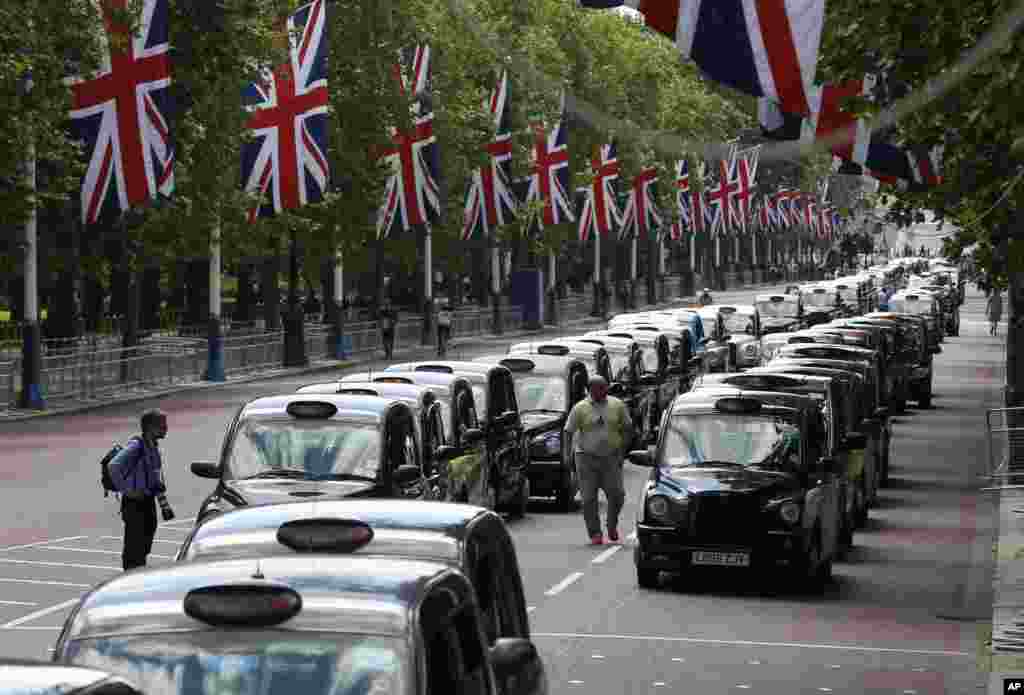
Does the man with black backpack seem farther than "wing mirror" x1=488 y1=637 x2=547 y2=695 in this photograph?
Yes

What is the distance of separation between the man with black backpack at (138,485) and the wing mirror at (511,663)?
9110 mm

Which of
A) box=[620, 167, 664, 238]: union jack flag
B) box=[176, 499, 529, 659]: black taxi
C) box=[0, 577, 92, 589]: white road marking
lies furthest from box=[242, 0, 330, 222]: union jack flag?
box=[176, 499, 529, 659]: black taxi

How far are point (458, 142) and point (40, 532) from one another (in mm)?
55363

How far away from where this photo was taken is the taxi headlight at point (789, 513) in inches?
843

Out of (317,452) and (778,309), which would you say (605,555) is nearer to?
(317,452)

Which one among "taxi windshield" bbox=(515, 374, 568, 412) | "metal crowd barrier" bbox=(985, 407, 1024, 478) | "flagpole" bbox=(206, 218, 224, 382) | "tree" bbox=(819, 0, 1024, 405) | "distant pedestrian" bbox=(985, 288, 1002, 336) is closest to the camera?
"tree" bbox=(819, 0, 1024, 405)

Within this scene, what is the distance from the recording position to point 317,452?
64.6 feet

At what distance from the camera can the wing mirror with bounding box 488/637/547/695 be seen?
28.2ft

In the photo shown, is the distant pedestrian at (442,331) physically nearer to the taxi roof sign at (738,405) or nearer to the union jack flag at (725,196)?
the union jack flag at (725,196)

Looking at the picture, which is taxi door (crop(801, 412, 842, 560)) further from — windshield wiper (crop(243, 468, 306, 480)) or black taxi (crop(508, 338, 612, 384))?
black taxi (crop(508, 338, 612, 384))

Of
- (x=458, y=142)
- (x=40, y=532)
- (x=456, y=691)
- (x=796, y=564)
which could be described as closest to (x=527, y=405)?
(x=40, y=532)

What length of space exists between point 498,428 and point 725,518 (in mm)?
6425

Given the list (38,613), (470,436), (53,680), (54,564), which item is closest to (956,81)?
(470,436)

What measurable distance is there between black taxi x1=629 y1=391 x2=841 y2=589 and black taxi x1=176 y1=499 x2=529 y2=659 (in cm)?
1105
